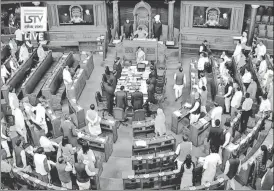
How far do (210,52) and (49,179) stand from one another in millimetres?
10075

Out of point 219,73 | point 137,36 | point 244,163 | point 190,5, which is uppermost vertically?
point 190,5

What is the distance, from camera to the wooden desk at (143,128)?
12.4m

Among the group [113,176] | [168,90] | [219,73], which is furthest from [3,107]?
[219,73]

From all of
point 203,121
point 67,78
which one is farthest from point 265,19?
point 67,78

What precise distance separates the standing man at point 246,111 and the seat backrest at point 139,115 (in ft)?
11.0

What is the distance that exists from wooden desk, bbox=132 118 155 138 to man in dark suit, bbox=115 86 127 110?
0.88 metres

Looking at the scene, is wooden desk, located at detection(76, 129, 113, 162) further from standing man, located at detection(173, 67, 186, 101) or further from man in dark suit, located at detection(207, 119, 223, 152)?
standing man, located at detection(173, 67, 186, 101)

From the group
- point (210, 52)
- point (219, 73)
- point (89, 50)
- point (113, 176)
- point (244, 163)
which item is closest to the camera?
point (244, 163)

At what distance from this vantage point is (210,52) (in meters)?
17.5

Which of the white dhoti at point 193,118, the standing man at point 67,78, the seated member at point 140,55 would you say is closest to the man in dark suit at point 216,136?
the white dhoti at point 193,118

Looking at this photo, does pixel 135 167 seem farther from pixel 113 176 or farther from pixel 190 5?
pixel 190 5

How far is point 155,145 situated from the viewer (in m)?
11.5

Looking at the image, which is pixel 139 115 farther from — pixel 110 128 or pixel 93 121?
pixel 93 121

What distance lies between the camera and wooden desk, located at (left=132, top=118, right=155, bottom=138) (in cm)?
1245
